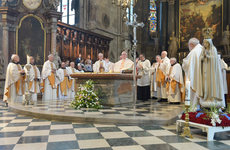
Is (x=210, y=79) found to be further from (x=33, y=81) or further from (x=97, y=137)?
(x=33, y=81)

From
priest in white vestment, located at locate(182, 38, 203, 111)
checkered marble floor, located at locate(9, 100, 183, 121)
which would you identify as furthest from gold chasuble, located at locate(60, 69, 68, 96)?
priest in white vestment, located at locate(182, 38, 203, 111)

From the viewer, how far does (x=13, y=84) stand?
29.2 ft

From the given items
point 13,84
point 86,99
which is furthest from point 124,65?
point 13,84

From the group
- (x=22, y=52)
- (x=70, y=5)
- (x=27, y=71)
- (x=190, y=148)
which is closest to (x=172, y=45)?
(x=70, y=5)

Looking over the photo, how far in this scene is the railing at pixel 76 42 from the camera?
44.6 feet

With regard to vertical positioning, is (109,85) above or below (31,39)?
below

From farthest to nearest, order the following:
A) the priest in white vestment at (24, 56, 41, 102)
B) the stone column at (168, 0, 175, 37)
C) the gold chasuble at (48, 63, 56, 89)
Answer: the stone column at (168, 0, 175, 37), the gold chasuble at (48, 63, 56, 89), the priest in white vestment at (24, 56, 41, 102)

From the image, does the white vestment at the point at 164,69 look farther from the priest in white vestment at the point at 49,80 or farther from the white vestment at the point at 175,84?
the priest in white vestment at the point at 49,80

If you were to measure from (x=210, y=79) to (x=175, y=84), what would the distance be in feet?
15.1

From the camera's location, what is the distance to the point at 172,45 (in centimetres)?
2148

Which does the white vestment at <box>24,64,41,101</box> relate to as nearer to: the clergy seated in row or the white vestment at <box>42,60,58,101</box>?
the white vestment at <box>42,60,58,101</box>

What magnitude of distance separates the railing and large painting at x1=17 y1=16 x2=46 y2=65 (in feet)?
3.41

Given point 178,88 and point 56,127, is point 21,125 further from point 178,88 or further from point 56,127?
point 178,88

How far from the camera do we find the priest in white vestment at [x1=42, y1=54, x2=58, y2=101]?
10.0 meters
